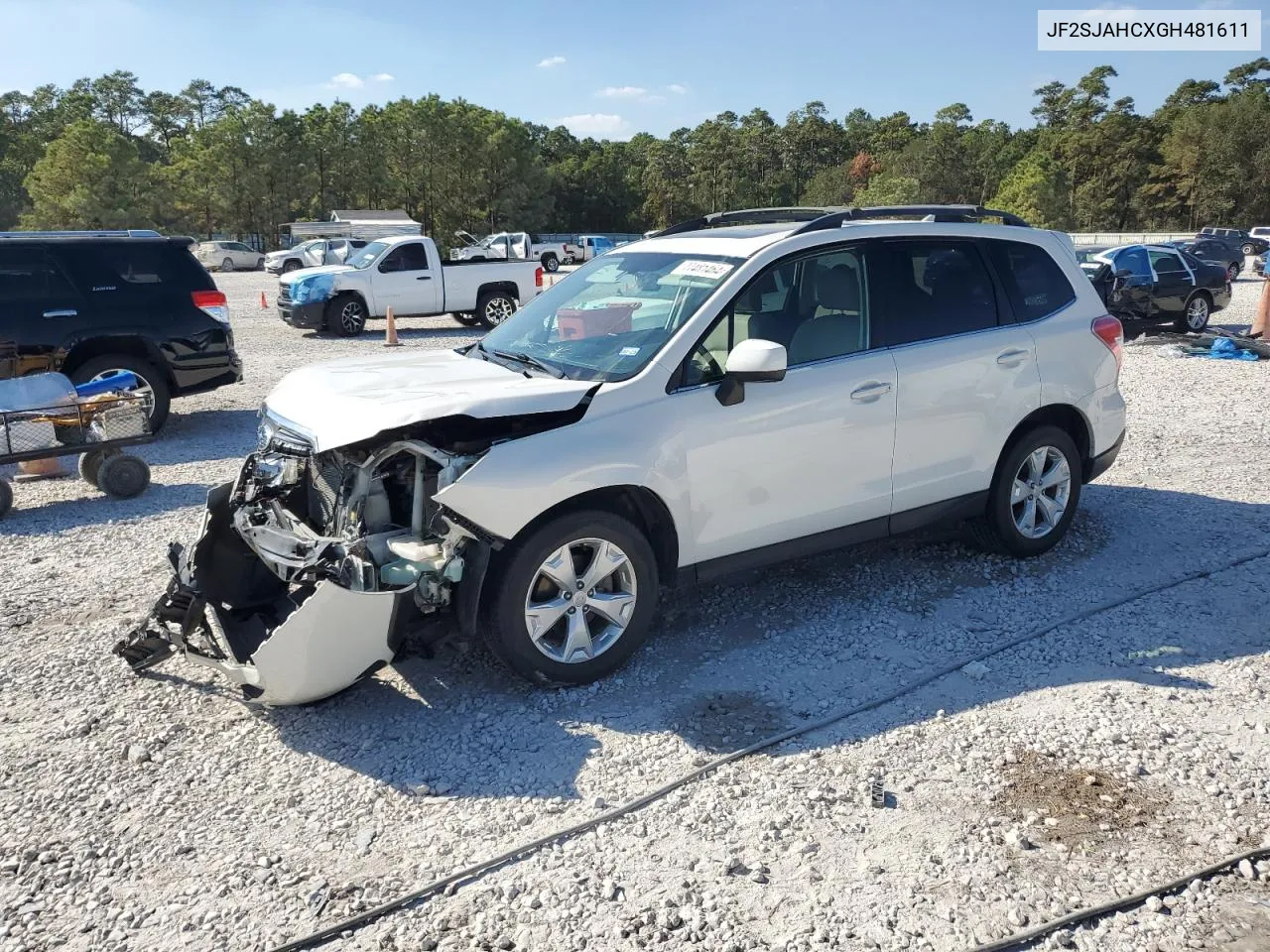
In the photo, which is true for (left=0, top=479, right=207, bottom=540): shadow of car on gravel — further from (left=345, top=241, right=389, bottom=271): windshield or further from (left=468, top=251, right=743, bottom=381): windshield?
(left=345, top=241, right=389, bottom=271): windshield

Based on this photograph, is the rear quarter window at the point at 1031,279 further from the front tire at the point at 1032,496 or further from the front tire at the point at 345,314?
the front tire at the point at 345,314

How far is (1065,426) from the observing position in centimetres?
596

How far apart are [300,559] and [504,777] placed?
1249 millimetres

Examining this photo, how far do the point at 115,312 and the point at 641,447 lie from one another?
7291 mm

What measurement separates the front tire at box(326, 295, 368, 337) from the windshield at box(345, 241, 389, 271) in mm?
735

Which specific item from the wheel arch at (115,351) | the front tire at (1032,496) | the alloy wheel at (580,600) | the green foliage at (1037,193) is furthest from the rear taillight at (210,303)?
the green foliage at (1037,193)

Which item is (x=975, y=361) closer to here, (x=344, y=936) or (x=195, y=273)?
(x=344, y=936)

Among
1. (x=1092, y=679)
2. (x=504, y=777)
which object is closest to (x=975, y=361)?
(x=1092, y=679)

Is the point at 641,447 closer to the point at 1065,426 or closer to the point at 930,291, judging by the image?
the point at 930,291

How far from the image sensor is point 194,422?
429 inches

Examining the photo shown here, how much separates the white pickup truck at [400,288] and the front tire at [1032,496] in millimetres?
14609

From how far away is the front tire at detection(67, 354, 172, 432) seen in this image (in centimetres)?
937

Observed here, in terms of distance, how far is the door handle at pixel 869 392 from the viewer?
16.1ft

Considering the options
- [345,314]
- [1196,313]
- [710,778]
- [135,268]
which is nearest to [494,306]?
[345,314]
